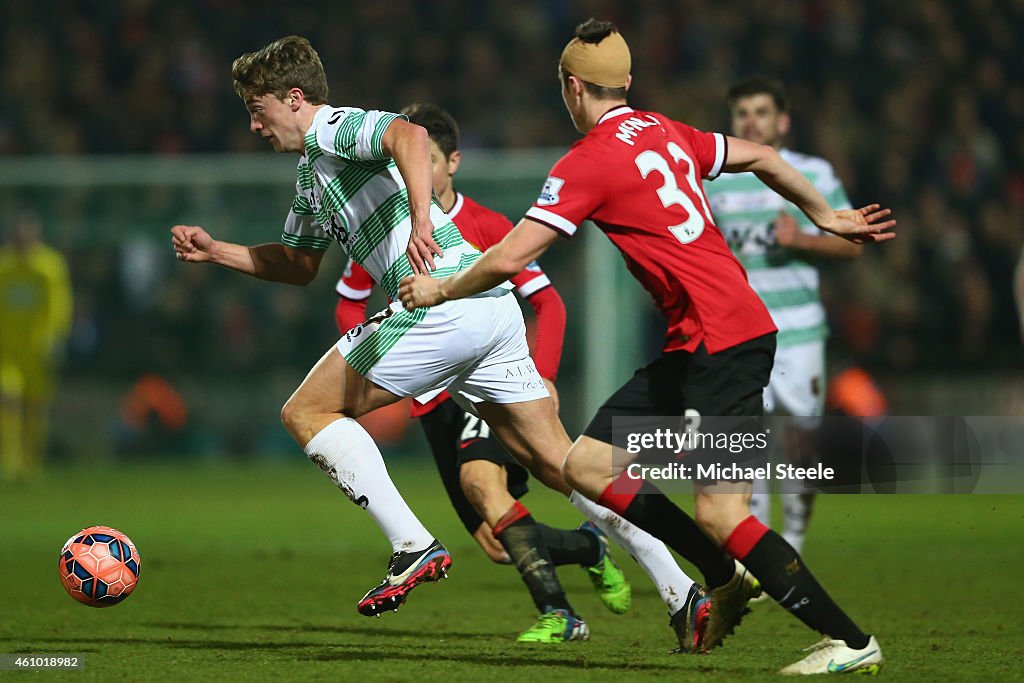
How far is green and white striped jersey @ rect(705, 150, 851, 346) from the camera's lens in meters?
7.73

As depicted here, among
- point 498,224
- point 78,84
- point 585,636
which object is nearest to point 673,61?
point 78,84

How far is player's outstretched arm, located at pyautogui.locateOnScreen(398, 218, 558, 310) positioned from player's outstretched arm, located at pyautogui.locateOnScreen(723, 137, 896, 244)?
863 mm

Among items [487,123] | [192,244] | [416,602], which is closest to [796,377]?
[416,602]

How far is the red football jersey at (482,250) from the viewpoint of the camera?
647 centimetres

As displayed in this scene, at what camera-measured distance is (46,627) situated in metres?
6.32

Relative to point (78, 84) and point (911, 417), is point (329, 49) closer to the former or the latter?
point (78, 84)

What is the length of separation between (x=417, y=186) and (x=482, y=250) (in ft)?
4.63

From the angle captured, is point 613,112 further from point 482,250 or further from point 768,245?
point 768,245

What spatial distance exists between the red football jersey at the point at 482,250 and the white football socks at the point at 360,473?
1004 millimetres

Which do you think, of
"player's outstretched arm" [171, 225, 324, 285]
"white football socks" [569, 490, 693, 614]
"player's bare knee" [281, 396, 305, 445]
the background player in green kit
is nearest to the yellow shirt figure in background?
the background player in green kit

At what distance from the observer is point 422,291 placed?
5.00 meters

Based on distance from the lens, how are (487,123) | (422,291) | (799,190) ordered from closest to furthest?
(422,291), (799,190), (487,123)

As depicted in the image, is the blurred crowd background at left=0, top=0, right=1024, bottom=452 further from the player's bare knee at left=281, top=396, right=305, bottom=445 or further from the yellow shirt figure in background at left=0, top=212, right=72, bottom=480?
the player's bare knee at left=281, top=396, right=305, bottom=445

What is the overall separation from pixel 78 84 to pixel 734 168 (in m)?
15.1
